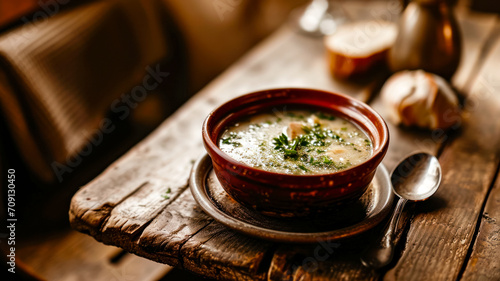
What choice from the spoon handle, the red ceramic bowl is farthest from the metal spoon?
the red ceramic bowl

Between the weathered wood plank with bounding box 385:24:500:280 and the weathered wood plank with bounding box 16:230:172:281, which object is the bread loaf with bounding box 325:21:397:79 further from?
the weathered wood plank with bounding box 16:230:172:281

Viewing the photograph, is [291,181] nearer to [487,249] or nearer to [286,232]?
[286,232]

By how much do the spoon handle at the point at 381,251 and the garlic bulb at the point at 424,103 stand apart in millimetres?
563

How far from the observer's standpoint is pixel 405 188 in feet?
3.84

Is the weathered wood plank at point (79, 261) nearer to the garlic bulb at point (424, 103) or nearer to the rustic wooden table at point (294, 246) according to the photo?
the rustic wooden table at point (294, 246)

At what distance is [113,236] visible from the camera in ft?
3.61

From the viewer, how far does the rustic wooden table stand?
98cm

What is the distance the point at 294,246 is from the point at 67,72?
1.55m

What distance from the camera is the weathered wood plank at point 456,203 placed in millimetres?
983

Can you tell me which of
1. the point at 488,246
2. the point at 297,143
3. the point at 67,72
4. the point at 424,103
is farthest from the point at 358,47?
the point at 67,72

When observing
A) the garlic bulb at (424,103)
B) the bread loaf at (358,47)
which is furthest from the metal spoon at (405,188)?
the bread loaf at (358,47)

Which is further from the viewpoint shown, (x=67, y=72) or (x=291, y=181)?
(x=67, y=72)

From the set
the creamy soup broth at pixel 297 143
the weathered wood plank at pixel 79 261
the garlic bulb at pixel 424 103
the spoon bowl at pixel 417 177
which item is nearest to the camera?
the creamy soup broth at pixel 297 143

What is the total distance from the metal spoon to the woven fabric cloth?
1509mm
